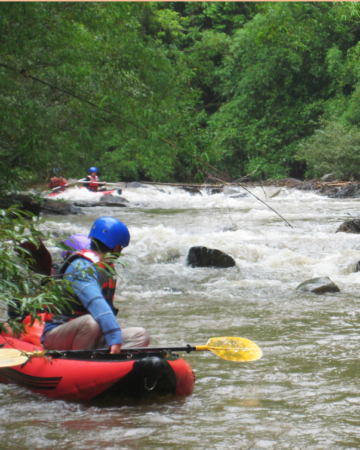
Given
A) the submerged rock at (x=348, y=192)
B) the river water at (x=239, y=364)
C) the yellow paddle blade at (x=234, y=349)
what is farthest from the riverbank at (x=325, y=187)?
the yellow paddle blade at (x=234, y=349)

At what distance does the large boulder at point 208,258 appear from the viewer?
25.7 feet

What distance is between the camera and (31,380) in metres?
3.09

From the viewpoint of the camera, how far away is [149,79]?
7848mm

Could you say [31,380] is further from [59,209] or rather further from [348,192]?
[348,192]

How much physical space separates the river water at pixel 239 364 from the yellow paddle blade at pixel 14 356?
1.16 feet

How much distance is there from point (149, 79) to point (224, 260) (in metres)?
2.87

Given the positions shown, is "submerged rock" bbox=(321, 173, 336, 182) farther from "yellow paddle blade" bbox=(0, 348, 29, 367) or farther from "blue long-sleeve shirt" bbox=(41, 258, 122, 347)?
"yellow paddle blade" bbox=(0, 348, 29, 367)

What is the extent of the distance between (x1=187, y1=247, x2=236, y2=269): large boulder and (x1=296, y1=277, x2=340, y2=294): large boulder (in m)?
1.59

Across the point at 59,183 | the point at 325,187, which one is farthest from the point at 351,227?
the point at 59,183

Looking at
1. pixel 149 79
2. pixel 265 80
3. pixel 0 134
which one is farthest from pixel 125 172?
pixel 0 134

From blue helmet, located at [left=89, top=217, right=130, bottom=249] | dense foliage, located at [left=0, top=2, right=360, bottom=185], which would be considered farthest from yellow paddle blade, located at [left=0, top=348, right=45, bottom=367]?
dense foliage, located at [left=0, top=2, right=360, bottom=185]

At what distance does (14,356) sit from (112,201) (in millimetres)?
13639

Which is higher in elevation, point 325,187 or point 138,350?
point 325,187

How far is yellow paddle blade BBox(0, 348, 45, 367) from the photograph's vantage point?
2711mm
